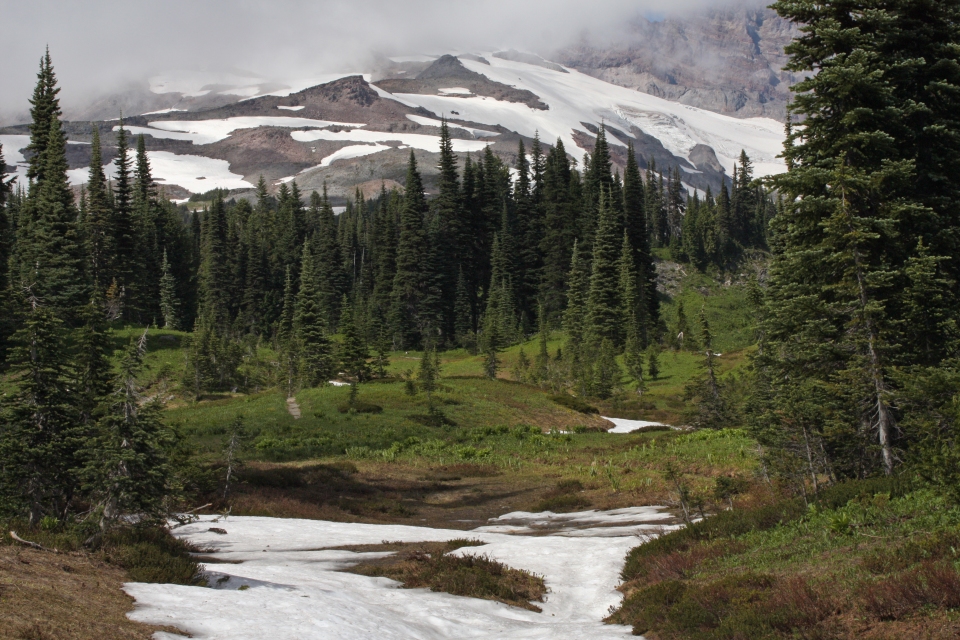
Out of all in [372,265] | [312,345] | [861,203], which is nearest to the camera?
[861,203]

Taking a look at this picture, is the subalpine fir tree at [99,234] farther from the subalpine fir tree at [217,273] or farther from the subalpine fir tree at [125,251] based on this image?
the subalpine fir tree at [217,273]

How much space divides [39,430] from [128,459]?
463 cm

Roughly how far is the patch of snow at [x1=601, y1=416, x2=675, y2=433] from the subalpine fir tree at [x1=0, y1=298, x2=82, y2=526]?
37100 mm

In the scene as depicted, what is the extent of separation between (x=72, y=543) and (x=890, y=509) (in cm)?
1339

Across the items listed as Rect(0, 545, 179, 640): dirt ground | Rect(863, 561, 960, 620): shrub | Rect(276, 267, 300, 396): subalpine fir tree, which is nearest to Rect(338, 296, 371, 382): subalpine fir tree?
Rect(276, 267, 300, 396): subalpine fir tree

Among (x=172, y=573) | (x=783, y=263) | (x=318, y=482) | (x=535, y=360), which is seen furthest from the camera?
(x=535, y=360)

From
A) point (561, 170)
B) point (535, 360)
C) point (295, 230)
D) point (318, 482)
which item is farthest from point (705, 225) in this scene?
point (318, 482)

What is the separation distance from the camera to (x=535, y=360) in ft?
245

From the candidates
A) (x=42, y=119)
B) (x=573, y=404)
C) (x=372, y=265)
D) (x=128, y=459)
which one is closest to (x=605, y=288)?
(x=573, y=404)

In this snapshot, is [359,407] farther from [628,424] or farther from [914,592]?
[914,592]

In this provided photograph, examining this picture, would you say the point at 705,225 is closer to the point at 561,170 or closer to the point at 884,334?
the point at 561,170

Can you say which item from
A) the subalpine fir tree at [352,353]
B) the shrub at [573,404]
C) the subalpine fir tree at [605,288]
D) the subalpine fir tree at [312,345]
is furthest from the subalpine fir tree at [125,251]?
the subalpine fir tree at [605,288]

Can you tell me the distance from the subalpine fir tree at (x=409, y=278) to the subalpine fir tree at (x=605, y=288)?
873 inches

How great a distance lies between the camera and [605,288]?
79500 millimetres
